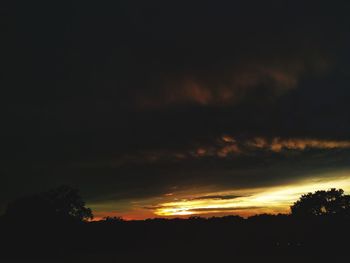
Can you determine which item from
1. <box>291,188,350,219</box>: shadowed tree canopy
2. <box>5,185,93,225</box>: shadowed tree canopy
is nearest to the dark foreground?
<box>5,185,93,225</box>: shadowed tree canopy

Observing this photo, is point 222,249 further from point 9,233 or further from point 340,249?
point 9,233

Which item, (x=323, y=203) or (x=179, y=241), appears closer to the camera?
(x=179, y=241)

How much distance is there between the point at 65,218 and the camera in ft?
241

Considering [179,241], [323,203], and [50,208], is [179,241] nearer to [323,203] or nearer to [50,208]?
[50,208]

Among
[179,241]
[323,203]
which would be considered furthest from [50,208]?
[323,203]

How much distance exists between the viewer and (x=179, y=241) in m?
61.9

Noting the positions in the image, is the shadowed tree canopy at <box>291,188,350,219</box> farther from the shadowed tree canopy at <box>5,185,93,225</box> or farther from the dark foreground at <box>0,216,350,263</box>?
the shadowed tree canopy at <box>5,185,93,225</box>

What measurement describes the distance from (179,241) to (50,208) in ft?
82.0

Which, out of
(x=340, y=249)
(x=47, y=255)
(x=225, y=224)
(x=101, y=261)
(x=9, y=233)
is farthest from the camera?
(x=225, y=224)

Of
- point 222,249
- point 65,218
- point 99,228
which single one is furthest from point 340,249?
point 65,218

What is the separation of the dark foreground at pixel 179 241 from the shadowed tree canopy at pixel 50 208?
11.9 feet

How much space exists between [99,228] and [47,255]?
31.2ft

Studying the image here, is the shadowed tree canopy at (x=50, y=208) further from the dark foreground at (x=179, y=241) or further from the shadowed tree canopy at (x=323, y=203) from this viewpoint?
the shadowed tree canopy at (x=323, y=203)

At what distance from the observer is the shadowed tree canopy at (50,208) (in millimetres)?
70250
